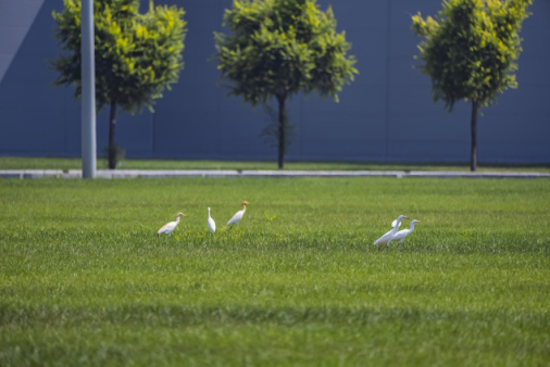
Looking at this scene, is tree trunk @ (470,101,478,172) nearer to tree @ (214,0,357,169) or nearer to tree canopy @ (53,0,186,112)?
tree @ (214,0,357,169)

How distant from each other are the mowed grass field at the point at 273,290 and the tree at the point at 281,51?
796 inches

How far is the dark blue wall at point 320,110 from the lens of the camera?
53375 millimetres

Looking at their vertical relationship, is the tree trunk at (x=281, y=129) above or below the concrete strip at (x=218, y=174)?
above

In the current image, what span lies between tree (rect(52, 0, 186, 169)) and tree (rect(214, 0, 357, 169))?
10.4ft

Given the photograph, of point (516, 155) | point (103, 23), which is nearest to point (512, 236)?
point (103, 23)

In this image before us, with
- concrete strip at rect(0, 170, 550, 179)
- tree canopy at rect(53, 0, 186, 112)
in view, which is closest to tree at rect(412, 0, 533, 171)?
concrete strip at rect(0, 170, 550, 179)

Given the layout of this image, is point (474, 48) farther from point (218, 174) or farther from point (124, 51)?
point (124, 51)

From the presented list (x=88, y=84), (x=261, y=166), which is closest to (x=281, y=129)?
(x=261, y=166)

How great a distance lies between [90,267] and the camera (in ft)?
33.3

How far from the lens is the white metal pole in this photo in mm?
28031

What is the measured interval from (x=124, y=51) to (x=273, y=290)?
26.8 meters

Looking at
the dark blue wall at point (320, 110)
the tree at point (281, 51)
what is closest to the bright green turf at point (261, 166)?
the tree at point (281, 51)

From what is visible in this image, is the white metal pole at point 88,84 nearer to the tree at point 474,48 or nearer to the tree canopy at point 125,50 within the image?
the tree canopy at point 125,50

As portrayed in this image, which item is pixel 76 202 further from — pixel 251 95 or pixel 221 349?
pixel 251 95
